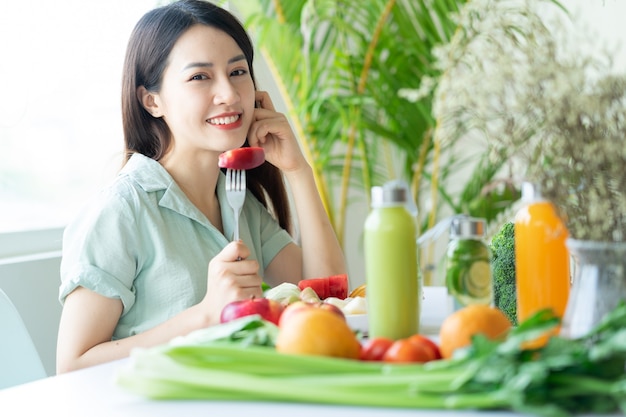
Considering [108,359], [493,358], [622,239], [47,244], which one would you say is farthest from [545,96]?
[47,244]

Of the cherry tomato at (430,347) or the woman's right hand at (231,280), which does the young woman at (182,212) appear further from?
the cherry tomato at (430,347)

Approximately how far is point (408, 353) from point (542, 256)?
0.30 metres

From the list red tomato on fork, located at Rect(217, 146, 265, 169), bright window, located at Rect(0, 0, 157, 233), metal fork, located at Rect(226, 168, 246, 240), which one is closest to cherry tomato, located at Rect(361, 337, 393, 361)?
metal fork, located at Rect(226, 168, 246, 240)

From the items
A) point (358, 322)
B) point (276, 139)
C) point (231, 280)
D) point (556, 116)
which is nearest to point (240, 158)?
point (231, 280)

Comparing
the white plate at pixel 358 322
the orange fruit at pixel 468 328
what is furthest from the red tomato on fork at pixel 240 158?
the orange fruit at pixel 468 328

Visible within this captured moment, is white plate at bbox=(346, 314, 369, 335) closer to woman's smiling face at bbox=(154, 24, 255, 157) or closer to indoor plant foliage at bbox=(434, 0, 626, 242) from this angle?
indoor plant foliage at bbox=(434, 0, 626, 242)

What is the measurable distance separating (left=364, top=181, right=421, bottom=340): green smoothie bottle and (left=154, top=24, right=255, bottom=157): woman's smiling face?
958 mm

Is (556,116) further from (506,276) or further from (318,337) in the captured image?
(506,276)

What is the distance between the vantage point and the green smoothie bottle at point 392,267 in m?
1.22

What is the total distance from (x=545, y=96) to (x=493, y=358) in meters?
0.35

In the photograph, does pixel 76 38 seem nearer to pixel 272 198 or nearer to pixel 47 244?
pixel 47 244

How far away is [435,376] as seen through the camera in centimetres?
95

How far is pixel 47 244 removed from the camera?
2879mm

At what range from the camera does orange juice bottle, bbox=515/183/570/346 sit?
4.08ft
